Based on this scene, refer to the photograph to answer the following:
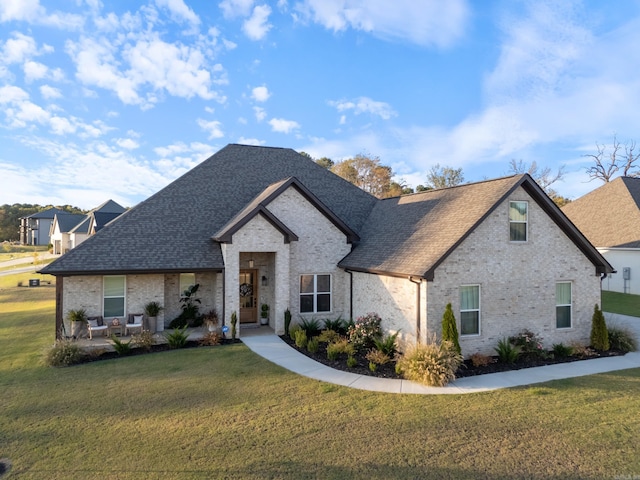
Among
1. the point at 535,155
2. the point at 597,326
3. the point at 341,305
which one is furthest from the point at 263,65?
the point at 535,155

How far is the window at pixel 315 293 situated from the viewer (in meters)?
17.5

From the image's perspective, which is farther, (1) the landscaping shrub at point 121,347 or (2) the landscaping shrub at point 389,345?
(1) the landscaping shrub at point 121,347

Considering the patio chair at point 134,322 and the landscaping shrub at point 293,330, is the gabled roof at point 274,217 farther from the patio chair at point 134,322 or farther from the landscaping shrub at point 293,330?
the patio chair at point 134,322

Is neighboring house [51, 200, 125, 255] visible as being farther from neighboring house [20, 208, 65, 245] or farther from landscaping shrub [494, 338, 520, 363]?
landscaping shrub [494, 338, 520, 363]

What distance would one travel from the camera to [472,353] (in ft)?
42.3

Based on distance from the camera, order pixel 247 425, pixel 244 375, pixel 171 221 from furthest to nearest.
Result: pixel 171 221 < pixel 244 375 < pixel 247 425

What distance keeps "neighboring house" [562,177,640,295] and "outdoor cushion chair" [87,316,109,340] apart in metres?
31.7

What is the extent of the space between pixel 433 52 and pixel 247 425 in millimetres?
19509

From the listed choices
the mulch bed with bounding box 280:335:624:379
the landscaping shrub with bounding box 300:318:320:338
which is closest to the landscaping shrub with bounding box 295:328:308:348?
the mulch bed with bounding box 280:335:624:379

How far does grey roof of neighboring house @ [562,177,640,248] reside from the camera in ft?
93.5

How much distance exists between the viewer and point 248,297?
18281 millimetres

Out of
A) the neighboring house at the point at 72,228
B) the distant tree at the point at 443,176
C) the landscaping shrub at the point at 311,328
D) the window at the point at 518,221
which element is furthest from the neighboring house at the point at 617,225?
the neighboring house at the point at 72,228

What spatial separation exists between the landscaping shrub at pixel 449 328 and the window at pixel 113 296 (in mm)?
12683

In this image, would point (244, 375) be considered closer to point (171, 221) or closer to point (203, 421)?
point (203, 421)
